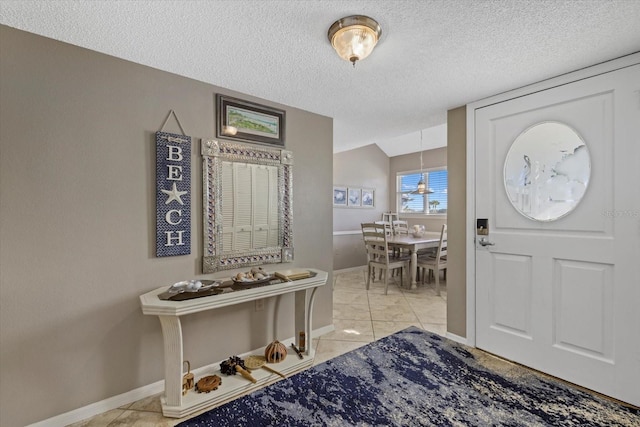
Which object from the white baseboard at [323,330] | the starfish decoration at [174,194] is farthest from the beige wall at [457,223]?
A: the starfish decoration at [174,194]

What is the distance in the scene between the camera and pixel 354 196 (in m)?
6.13

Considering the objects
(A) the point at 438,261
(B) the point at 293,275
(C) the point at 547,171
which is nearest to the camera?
(C) the point at 547,171

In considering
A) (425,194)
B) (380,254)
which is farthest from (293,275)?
(425,194)

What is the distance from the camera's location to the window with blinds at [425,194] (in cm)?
592

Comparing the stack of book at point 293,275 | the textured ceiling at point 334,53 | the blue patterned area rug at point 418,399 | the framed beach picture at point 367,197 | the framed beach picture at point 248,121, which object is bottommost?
the blue patterned area rug at point 418,399

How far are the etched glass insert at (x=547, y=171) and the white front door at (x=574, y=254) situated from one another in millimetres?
43

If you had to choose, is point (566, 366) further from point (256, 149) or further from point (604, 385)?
point (256, 149)

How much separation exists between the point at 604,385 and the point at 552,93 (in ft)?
6.78

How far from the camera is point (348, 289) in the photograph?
4574mm

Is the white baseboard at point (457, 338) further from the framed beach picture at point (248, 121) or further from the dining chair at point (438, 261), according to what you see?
the framed beach picture at point (248, 121)

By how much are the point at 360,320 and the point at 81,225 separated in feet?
8.96

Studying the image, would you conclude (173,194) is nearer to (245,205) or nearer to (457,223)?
(245,205)

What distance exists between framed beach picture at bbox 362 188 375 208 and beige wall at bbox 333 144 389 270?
9cm

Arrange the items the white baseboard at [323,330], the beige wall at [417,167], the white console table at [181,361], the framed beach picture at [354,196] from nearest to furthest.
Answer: the white console table at [181,361], the white baseboard at [323,330], the beige wall at [417,167], the framed beach picture at [354,196]
